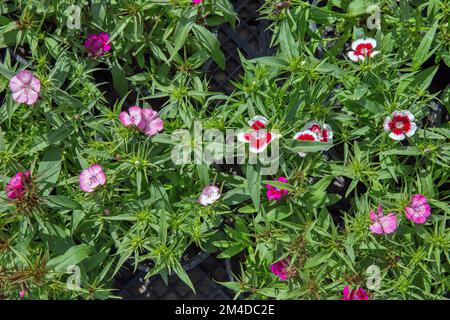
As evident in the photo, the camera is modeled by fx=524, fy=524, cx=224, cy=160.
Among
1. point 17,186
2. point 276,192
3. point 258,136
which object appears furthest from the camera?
point 276,192

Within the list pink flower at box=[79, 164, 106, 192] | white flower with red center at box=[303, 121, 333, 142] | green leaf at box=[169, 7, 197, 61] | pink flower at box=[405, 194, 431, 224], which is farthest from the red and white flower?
pink flower at box=[79, 164, 106, 192]

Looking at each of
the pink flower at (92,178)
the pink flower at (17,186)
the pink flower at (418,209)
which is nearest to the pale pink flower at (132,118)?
the pink flower at (92,178)

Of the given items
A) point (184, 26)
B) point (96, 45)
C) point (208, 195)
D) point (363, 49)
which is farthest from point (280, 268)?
point (96, 45)

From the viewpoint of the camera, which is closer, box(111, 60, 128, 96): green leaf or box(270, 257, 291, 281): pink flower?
box(270, 257, 291, 281): pink flower

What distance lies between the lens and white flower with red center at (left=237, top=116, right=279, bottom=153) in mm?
2018

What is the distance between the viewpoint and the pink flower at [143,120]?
81.9 inches

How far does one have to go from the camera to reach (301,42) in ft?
7.14

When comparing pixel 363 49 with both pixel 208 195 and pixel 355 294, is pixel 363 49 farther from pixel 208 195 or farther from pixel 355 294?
pixel 355 294

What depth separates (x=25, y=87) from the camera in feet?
6.55

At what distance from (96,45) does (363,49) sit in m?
1.13

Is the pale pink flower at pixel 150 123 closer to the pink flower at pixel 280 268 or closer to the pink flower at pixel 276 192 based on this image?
the pink flower at pixel 276 192

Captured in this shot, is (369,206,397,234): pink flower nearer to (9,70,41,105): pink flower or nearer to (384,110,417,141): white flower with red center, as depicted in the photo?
(384,110,417,141): white flower with red center

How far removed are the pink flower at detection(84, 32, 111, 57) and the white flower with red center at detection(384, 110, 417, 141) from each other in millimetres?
1220
